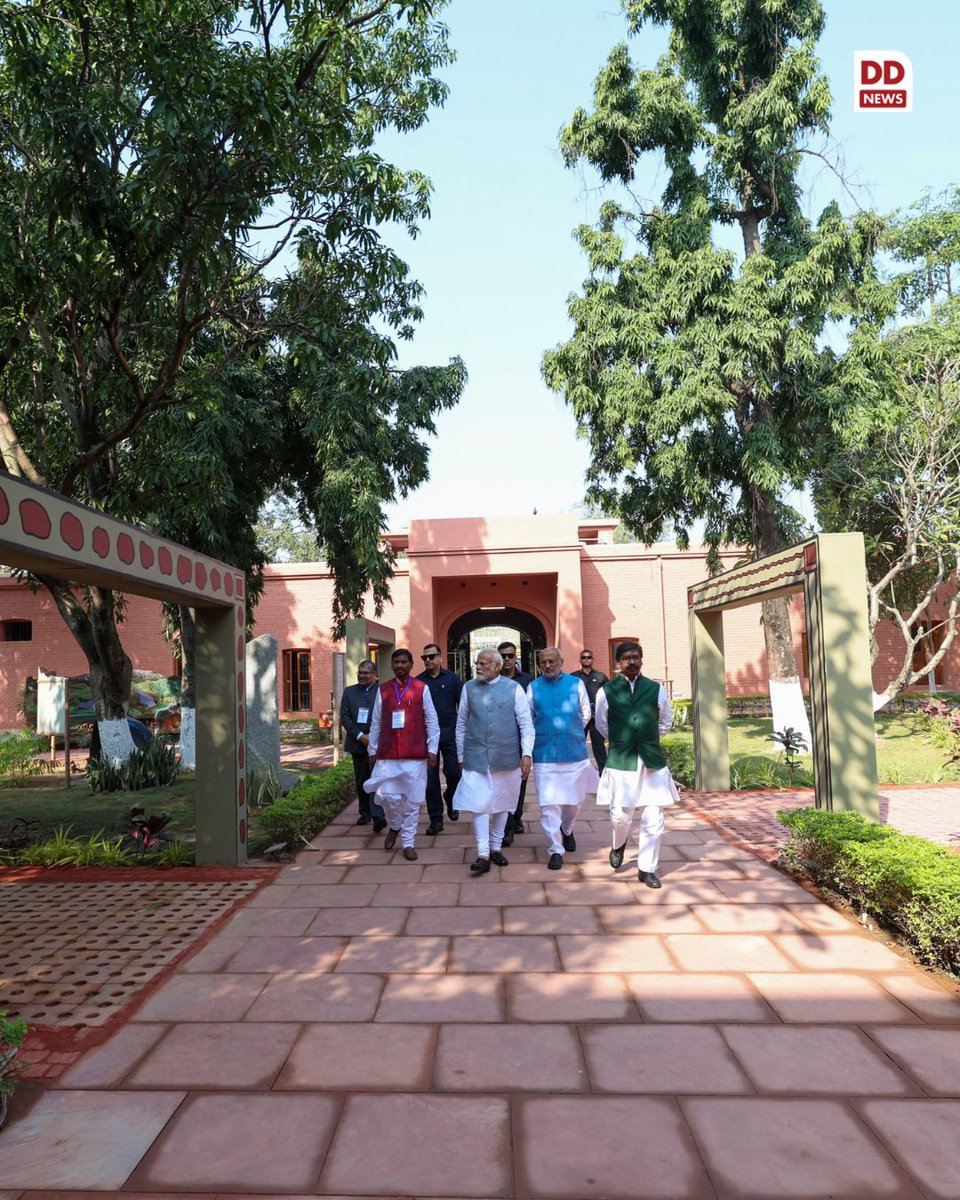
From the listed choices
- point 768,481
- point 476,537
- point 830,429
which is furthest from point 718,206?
point 476,537

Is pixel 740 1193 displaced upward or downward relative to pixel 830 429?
downward

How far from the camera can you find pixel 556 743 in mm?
5723

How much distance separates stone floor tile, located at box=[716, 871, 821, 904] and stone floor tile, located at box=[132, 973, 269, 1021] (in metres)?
2.82

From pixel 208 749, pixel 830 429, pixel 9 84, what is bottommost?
pixel 208 749

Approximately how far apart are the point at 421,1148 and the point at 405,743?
3568 millimetres

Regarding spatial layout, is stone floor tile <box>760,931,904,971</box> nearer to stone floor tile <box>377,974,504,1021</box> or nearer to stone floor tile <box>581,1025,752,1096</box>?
stone floor tile <box>581,1025,752,1096</box>

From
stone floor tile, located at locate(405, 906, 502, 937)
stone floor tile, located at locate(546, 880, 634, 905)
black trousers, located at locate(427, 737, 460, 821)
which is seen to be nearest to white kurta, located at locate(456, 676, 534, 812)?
stone floor tile, located at locate(546, 880, 634, 905)

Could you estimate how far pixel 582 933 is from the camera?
4.33 meters

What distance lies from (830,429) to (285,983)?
13.2m

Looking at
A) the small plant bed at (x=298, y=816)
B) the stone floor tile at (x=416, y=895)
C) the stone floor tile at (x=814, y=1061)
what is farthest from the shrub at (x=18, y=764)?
the stone floor tile at (x=814, y=1061)

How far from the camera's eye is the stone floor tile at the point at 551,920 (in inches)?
173

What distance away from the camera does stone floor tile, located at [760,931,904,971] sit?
3.87 m

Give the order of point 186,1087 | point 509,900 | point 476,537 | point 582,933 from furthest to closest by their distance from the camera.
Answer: point 476,537
point 509,900
point 582,933
point 186,1087

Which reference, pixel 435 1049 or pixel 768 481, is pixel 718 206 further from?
pixel 435 1049
